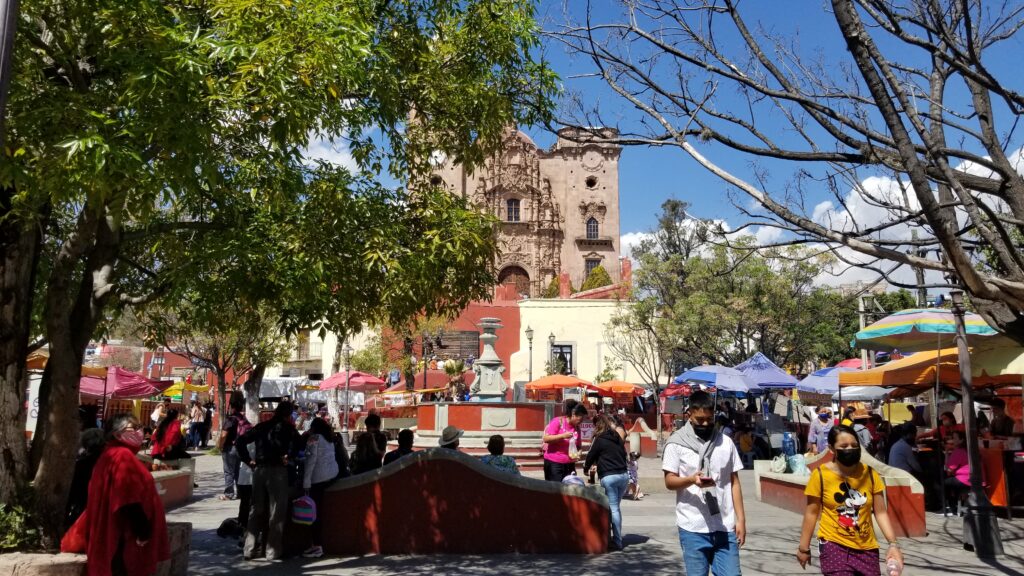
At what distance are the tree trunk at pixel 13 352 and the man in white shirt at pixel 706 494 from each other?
4.52 metres

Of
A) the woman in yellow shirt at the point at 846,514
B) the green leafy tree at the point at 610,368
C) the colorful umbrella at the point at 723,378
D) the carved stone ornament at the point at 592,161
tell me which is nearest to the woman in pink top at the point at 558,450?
the woman in yellow shirt at the point at 846,514

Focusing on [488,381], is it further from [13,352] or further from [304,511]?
[13,352]

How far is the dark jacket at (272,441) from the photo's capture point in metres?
7.88

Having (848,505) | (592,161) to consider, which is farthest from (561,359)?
(848,505)

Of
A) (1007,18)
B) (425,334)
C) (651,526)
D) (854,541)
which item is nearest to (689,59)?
(1007,18)

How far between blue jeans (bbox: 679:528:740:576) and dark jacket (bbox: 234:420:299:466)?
4.38 metres

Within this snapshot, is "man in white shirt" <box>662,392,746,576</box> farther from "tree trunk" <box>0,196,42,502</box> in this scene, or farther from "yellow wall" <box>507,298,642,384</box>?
"yellow wall" <box>507,298,642,384</box>

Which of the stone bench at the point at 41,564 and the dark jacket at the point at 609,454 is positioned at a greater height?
the dark jacket at the point at 609,454

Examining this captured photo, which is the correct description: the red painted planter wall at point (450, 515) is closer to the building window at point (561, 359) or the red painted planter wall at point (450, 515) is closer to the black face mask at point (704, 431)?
the black face mask at point (704, 431)

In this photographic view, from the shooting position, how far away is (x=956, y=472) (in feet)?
36.3

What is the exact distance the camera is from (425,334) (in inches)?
1577

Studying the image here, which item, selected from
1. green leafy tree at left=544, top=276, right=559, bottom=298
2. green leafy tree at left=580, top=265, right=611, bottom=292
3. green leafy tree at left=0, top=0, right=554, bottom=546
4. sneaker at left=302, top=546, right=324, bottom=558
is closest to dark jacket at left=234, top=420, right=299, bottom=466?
sneaker at left=302, top=546, right=324, bottom=558

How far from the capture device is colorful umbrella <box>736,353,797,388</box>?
19438mm

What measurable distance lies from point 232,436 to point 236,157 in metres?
7.09
